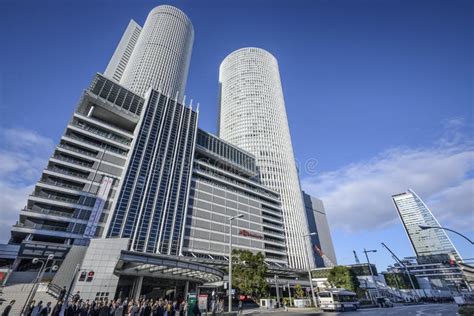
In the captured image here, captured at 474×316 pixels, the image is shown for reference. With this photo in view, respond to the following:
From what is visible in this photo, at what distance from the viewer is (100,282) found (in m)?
22.0

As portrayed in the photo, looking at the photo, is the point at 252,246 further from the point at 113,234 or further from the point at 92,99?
the point at 92,99

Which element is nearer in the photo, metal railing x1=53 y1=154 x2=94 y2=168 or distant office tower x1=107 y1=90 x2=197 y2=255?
distant office tower x1=107 y1=90 x2=197 y2=255

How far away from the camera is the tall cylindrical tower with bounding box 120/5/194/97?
9638 cm

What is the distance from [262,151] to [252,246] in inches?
1613

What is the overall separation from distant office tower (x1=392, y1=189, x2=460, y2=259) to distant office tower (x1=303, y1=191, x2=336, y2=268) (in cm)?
7314

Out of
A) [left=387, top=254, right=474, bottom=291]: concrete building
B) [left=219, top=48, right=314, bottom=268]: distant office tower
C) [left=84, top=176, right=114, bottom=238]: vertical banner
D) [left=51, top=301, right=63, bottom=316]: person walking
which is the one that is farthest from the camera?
[left=387, top=254, right=474, bottom=291]: concrete building

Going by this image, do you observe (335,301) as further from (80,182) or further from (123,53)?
(123,53)

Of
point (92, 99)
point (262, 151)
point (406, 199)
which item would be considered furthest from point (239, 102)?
point (406, 199)

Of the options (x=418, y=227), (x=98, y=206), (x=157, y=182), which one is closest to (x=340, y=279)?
(x=157, y=182)

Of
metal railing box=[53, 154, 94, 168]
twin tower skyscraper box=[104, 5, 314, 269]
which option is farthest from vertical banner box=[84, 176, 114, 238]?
twin tower skyscraper box=[104, 5, 314, 269]

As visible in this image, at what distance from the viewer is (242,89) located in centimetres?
11156

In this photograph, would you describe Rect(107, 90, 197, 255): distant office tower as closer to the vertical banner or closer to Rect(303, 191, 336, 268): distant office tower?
the vertical banner

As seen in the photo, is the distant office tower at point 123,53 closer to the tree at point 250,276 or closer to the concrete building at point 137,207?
the concrete building at point 137,207

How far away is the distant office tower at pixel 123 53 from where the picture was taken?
379 feet
